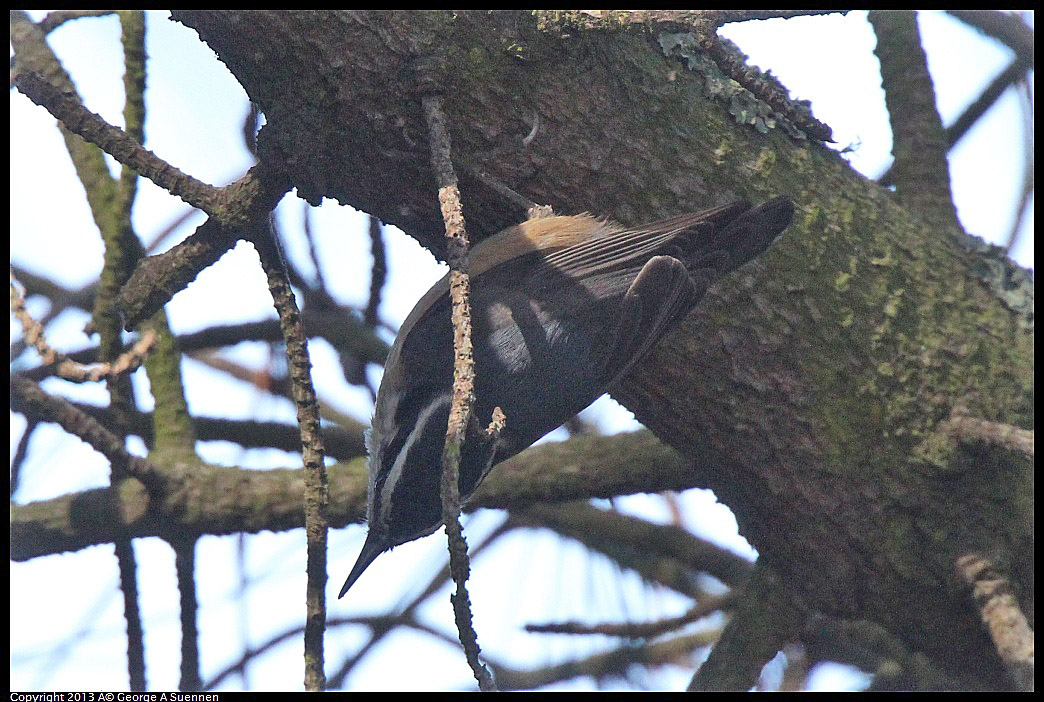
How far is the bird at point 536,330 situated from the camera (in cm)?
254

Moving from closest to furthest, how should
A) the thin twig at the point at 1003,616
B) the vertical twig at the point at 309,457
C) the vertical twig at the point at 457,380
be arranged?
the vertical twig at the point at 457,380 → the vertical twig at the point at 309,457 → the thin twig at the point at 1003,616

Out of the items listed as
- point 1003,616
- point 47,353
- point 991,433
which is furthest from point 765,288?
point 47,353

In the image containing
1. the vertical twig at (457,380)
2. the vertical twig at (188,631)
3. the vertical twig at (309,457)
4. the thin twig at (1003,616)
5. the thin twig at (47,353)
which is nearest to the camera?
the vertical twig at (457,380)

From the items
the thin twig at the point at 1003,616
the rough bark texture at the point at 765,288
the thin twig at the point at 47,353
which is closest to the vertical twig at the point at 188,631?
the thin twig at the point at 47,353

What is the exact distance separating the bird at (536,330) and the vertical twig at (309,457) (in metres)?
0.46

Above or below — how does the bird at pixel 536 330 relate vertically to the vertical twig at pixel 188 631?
above

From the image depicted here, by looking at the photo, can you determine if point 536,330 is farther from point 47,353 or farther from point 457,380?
point 47,353

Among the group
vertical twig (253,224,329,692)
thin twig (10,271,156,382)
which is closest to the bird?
vertical twig (253,224,329,692)

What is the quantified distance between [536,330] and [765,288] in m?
0.67

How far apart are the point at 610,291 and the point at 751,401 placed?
1.72 feet

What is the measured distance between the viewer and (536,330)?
272 centimetres

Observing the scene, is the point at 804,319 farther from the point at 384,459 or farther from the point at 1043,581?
the point at 384,459

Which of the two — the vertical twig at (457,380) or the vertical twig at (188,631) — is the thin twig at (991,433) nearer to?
the vertical twig at (457,380)

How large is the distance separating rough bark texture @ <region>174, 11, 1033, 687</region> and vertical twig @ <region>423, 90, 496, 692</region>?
0.63 ft
